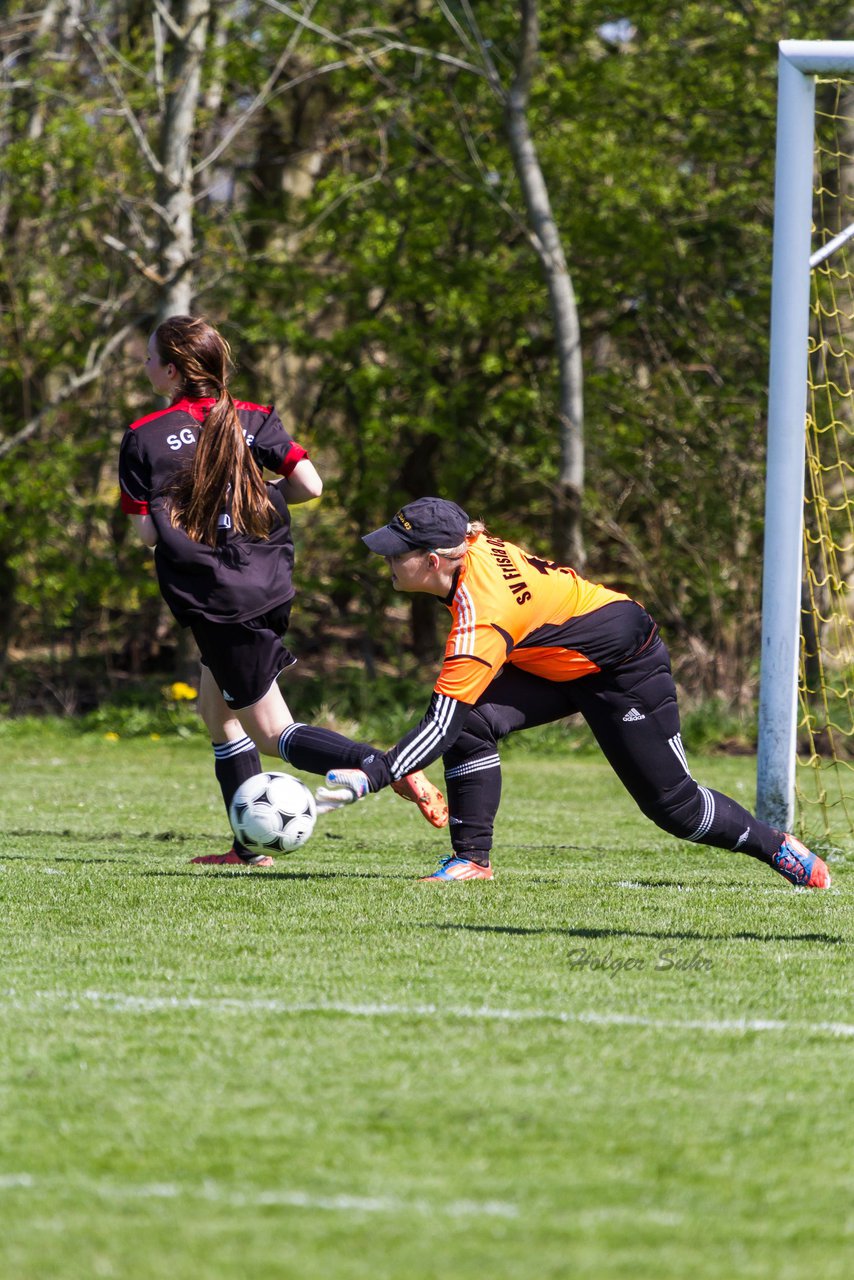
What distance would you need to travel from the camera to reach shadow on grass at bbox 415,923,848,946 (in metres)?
4.83

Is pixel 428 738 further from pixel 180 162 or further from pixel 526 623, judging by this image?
pixel 180 162

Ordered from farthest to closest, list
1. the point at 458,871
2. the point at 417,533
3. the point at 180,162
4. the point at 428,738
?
the point at 180,162, the point at 458,871, the point at 417,533, the point at 428,738

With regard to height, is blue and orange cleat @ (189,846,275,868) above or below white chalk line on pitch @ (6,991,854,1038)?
below

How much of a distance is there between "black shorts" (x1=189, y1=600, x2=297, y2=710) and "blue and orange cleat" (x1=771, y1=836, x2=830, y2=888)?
1961mm

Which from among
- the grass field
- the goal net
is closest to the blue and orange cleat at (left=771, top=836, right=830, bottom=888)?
the grass field

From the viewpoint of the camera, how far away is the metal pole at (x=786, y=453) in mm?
6910

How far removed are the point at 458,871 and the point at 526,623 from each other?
124 cm

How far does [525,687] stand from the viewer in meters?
5.79

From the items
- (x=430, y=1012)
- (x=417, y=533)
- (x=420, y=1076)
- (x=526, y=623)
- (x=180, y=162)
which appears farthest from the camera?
(x=180, y=162)

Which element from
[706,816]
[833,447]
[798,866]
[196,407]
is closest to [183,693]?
[833,447]

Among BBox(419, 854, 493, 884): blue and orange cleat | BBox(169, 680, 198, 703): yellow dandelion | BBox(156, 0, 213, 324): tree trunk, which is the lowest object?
BBox(169, 680, 198, 703): yellow dandelion

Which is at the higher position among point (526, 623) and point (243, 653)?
point (526, 623)

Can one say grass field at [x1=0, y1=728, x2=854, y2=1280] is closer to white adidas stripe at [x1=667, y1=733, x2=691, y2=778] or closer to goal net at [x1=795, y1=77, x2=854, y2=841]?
white adidas stripe at [x1=667, y1=733, x2=691, y2=778]

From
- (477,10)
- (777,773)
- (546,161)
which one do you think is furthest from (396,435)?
(777,773)
